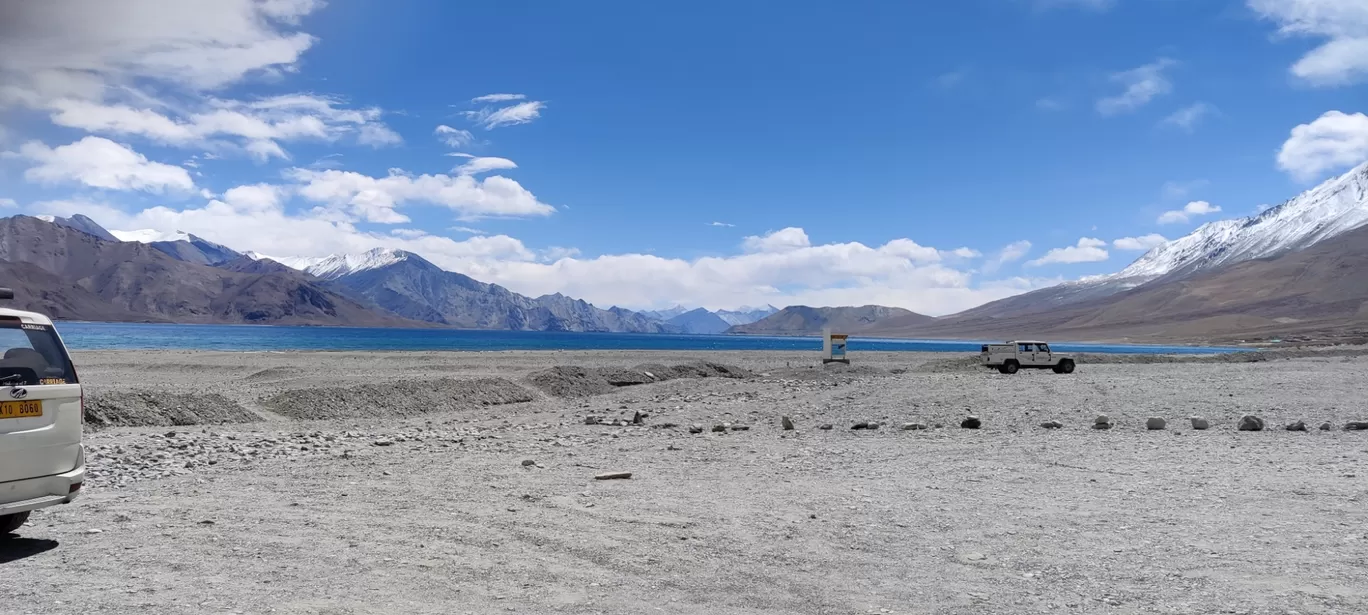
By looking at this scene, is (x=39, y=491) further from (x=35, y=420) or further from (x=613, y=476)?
(x=613, y=476)

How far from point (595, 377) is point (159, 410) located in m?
17.7

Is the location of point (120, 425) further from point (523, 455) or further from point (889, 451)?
point (889, 451)

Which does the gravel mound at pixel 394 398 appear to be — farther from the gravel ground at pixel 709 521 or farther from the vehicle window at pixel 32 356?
the vehicle window at pixel 32 356

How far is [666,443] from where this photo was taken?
18.0 metres

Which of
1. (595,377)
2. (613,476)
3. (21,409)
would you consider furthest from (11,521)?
(595,377)

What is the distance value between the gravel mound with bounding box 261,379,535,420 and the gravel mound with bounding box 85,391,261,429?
6.02ft

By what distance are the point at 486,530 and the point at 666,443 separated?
8827 mm

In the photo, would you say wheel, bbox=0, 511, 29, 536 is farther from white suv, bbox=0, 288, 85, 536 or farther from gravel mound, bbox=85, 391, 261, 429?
gravel mound, bbox=85, 391, 261, 429

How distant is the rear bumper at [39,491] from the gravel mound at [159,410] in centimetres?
1521

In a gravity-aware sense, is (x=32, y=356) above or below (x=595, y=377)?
above

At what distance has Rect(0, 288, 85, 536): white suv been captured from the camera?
25.1ft

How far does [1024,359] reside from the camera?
47156mm

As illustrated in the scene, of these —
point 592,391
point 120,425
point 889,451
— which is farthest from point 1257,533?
point 592,391

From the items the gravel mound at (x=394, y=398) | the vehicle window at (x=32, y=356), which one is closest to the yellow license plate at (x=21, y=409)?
the vehicle window at (x=32, y=356)
